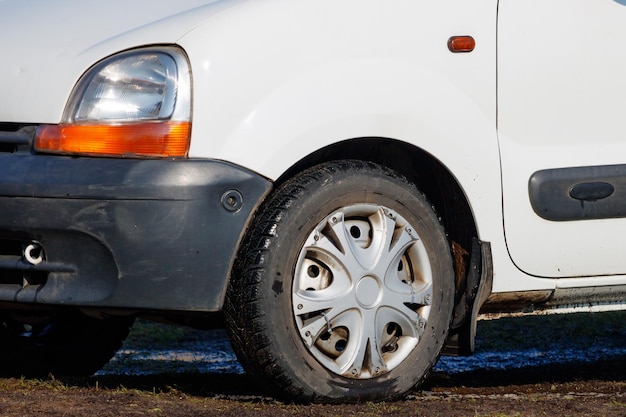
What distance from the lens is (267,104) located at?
14.2 feet

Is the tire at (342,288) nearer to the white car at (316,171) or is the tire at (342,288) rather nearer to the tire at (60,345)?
the white car at (316,171)

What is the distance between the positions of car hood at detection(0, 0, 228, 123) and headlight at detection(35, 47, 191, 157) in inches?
2.0

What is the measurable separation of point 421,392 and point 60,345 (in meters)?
1.45

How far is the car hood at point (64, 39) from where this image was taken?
4387 millimetres

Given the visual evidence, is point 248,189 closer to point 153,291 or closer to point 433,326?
point 153,291

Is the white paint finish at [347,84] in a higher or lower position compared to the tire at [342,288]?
higher

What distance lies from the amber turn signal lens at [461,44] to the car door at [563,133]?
0.11 metres

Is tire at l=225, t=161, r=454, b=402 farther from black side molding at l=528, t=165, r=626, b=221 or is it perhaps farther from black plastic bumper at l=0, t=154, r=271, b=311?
black side molding at l=528, t=165, r=626, b=221

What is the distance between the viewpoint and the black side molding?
4785 millimetres

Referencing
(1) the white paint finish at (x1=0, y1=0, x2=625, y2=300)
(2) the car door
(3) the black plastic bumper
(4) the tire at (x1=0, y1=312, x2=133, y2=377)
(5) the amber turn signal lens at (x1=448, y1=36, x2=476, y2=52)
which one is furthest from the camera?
(4) the tire at (x1=0, y1=312, x2=133, y2=377)

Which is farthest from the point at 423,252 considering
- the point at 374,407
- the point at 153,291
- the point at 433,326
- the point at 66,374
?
the point at 66,374

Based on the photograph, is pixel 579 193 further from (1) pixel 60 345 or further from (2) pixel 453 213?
(1) pixel 60 345

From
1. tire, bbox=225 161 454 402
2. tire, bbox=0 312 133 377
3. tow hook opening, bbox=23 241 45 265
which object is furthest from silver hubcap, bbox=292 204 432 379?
tire, bbox=0 312 133 377

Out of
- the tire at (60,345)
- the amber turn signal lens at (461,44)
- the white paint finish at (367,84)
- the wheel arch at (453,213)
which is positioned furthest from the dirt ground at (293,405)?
the amber turn signal lens at (461,44)
